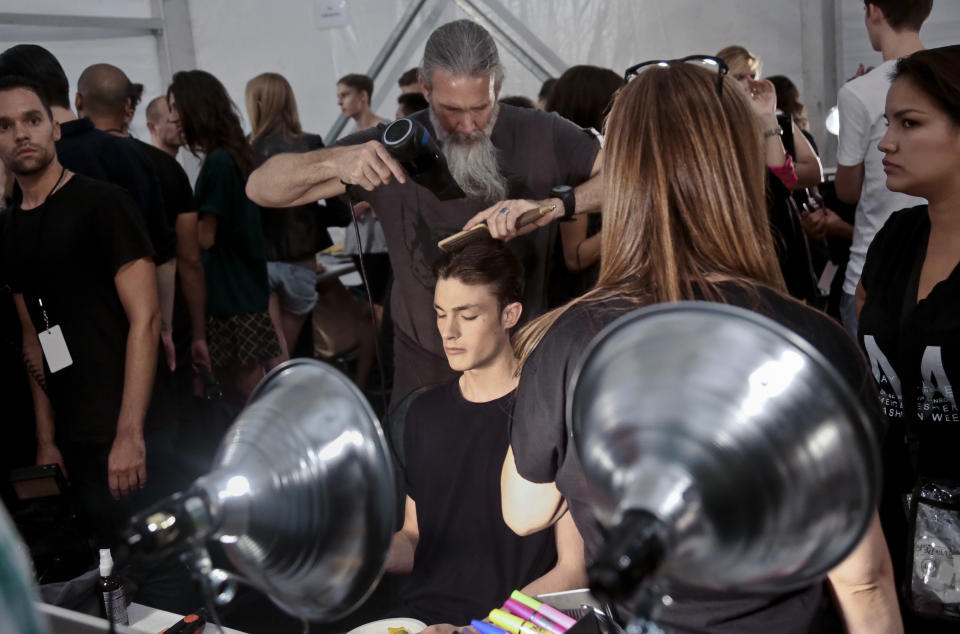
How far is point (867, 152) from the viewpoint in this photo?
2.56 meters

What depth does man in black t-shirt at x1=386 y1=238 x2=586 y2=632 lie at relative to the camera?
1.75 metres

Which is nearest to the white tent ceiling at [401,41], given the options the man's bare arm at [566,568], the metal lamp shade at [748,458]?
the man's bare arm at [566,568]

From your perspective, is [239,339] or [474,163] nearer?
[474,163]

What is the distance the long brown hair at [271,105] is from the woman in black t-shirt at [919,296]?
2.72 metres

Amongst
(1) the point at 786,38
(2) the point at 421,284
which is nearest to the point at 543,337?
(2) the point at 421,284

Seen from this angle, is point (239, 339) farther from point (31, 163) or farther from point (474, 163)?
point (474, 163)

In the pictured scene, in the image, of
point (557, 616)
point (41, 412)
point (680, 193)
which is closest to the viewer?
point (680, 193)

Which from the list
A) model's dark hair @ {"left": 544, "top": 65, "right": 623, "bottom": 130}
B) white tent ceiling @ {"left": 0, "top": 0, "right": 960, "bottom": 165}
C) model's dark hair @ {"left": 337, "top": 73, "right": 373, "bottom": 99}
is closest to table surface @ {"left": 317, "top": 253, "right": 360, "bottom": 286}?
model's dark hair @ {"left": 337, "top": 73, "right": 373, "bottom": 99}

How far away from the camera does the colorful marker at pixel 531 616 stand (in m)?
1.16

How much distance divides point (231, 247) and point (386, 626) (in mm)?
2190

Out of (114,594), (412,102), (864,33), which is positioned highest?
(864,33)

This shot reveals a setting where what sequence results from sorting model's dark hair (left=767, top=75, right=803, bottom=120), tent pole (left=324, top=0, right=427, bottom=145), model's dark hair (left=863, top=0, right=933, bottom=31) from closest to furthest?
model's dark hair (left=863, top=0, right=933, bottom=31) → model's dark hair (left=767, top=75, right=803, bottom=120) → tent pole (left=324, top=0, right=427, bottom=145)

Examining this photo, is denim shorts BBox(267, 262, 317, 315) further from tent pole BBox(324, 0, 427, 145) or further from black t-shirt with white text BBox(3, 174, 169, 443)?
tent pole BBox(324, 0, 427, 145)

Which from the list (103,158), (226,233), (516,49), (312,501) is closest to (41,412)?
(103,158)
